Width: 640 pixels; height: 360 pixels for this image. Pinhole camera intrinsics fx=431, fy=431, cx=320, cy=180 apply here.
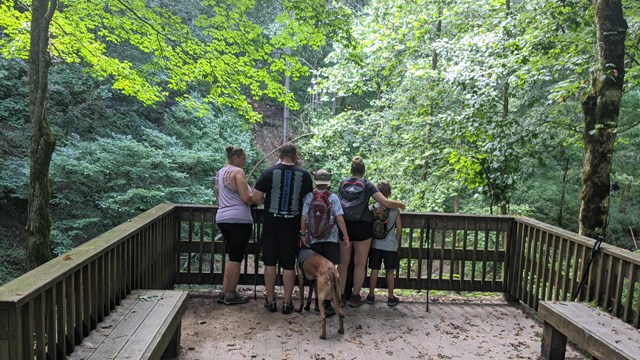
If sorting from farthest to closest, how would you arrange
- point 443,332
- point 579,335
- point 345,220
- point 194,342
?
point 345,220 < point 443,332 < point 194,342 < point 579,335

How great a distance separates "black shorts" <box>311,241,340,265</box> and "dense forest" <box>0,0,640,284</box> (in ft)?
8.69

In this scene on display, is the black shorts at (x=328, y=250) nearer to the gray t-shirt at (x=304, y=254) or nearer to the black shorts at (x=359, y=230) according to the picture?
the gray t-shirt at (x=304, y=254)

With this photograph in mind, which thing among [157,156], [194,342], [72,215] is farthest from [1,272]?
[194,342]

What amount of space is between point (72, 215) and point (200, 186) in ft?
10.5

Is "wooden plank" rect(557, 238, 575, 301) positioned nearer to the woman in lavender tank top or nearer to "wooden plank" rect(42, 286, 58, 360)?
the woman in lavender tank top

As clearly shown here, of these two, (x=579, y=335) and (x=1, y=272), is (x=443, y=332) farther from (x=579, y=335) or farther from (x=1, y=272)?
(x=1, y=272)

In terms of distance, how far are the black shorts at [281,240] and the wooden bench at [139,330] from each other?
116 centimetres

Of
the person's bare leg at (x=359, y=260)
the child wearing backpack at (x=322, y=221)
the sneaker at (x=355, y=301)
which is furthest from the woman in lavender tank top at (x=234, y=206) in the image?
the sneaker at (x=355, y=301)

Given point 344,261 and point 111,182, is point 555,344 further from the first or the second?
point 111,182

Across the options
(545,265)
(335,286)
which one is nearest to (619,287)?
(545,265)

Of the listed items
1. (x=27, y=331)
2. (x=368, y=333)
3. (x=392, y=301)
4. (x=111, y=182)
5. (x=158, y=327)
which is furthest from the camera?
(x=111, y=182)

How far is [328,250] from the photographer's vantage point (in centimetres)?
462

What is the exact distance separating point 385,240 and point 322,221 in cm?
96

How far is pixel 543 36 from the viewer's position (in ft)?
18.9
